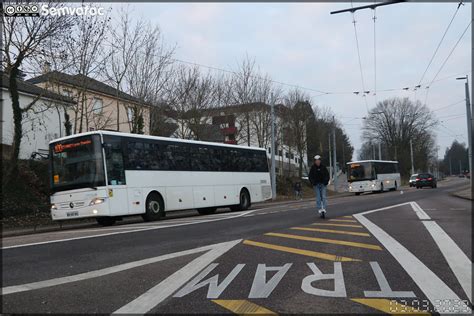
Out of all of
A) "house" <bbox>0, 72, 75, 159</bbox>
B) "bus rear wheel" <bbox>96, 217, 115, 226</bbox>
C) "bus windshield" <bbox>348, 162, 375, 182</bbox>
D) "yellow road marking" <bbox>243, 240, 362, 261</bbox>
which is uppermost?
"house" <bbox>0, 72, 75, 159</bbox>

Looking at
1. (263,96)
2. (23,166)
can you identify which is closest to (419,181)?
(263,96)

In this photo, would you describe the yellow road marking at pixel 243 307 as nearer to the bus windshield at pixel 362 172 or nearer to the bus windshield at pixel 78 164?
the bus windshield at pixel 78 164

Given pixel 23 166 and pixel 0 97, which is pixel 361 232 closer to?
pixel 23 166

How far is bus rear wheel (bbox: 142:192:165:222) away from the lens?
16703mm

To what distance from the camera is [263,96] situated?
40.9m

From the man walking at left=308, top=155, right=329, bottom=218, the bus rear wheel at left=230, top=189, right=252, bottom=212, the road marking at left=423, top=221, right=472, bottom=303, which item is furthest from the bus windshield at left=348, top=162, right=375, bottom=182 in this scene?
the road marking at left=423, top=221, right=472, bottom=303

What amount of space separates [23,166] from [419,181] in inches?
1627

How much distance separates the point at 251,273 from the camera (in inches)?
241

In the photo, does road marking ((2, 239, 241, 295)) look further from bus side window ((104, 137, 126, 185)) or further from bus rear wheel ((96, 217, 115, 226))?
bus rear wheel ((96, 217, 115, 226))

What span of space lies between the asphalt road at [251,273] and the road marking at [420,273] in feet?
0.04

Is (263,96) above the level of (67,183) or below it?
above

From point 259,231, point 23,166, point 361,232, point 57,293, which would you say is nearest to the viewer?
point 57,293

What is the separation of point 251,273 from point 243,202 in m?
16.6

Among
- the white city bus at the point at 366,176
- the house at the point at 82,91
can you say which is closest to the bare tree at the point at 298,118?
the white city bus at the point at 366,176
